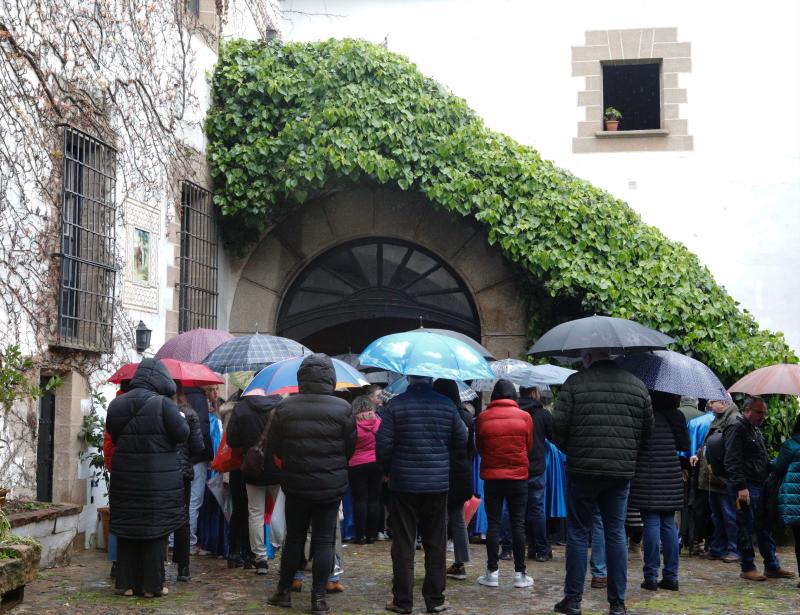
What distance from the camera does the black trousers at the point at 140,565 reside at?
24.2ft

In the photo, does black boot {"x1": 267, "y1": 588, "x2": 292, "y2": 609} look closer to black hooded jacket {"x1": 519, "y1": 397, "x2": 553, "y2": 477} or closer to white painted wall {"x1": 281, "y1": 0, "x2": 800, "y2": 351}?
black hooded jacket {"x1": 519, "y1": 397, "x2": 553, "y2": 477}

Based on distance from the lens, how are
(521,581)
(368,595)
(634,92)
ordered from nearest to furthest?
1. (368,595)
2. (521,581)
3. (634,92)

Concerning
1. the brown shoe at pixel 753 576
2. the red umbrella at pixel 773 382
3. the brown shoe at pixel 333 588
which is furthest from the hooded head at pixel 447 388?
the brown shoe at pixel 753 576

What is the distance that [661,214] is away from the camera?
13492mm

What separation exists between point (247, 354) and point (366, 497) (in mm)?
2349

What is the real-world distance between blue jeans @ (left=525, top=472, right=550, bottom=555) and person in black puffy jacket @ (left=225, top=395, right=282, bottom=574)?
8.10ft

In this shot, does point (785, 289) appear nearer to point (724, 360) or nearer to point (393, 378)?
point (724, 360)

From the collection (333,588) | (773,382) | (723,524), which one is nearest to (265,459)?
(333,588)

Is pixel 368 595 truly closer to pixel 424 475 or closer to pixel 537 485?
pixel 424 475

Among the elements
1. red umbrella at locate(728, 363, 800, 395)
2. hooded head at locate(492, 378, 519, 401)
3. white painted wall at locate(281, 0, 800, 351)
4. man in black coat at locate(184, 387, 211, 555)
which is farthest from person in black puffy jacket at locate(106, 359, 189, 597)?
white painted wall at locate(281, 0, 800, 351)

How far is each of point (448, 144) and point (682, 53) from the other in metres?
3.35

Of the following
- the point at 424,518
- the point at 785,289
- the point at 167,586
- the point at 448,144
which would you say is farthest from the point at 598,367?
the point at 785,289

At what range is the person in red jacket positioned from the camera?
838 centimetres

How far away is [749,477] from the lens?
352 inches
